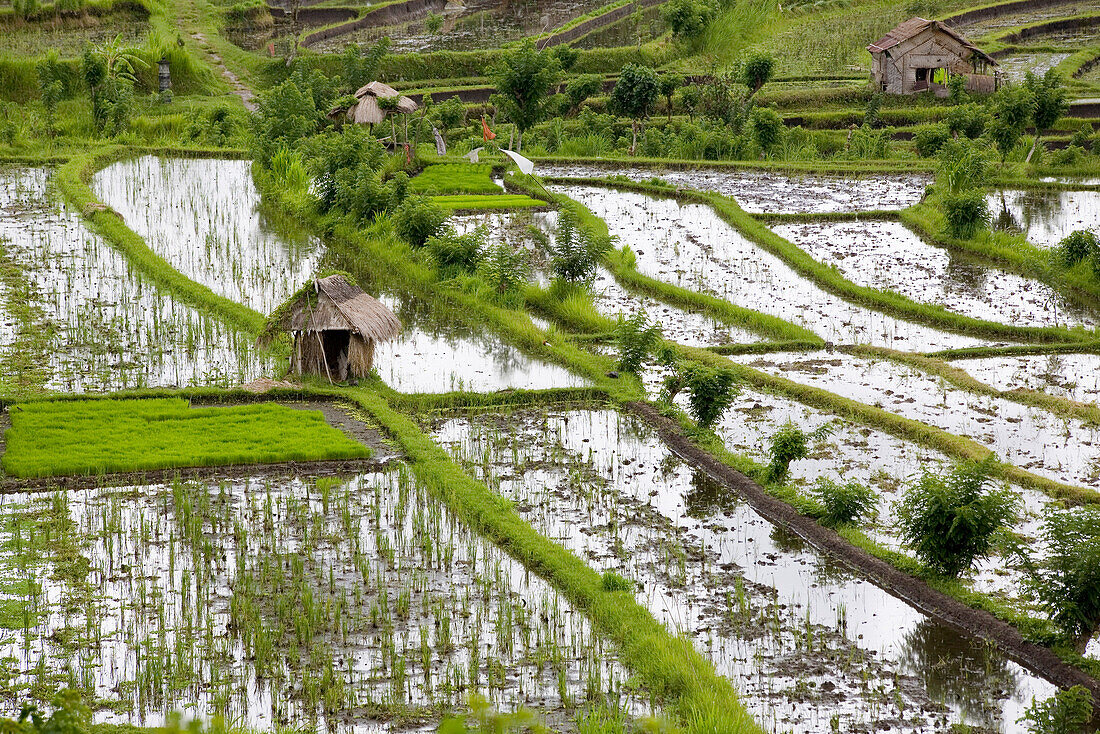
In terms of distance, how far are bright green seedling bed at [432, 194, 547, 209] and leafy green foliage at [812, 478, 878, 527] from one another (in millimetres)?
10272

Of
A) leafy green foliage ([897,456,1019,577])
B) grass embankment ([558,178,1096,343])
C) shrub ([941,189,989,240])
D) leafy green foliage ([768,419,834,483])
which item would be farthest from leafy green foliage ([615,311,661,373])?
shrub ([941,189,989,240])

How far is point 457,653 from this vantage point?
260 inches

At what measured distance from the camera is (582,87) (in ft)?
77.6

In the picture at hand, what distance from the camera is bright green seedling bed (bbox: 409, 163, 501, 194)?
733 inches

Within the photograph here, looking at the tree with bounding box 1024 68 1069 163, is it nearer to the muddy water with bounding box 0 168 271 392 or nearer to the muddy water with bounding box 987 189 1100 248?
the muddy water with bounding box 987 189 1100 248

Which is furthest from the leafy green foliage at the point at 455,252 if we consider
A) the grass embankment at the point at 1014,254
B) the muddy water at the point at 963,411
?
the grass embankment at the point at 1014,254

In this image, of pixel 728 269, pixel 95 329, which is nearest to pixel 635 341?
pixel 728 269

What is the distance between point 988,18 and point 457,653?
31.2m

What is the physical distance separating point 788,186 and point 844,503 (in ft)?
40.8

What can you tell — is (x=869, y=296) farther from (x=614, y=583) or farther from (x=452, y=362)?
(x=614, y=583)

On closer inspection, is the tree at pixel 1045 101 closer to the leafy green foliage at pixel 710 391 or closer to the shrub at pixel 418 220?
the shrub at pixel 418 220

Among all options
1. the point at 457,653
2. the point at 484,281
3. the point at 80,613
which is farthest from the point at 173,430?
the point at 484,281

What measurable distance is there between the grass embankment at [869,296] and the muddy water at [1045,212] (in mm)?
3109

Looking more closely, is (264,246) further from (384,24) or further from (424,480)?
(384,24)
